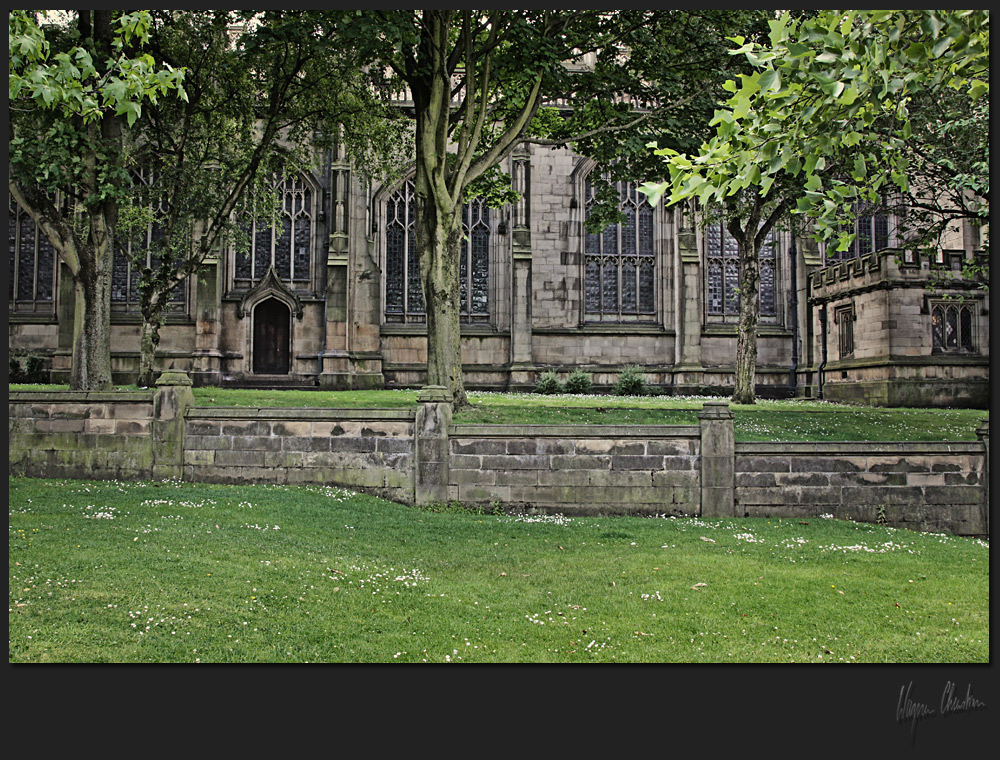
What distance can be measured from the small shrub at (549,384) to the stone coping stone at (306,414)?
14471 mm

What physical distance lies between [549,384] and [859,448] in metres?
15.2

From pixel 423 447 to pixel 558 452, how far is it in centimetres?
221

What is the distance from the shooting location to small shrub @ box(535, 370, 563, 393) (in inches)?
1037

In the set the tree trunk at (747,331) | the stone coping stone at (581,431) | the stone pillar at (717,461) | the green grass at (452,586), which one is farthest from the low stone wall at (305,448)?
the tree trunk at (747,331)

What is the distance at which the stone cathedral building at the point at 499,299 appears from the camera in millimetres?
27438

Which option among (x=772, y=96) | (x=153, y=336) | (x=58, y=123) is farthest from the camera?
(x=153, y=336)

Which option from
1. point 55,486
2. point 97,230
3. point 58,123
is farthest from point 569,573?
point 97,230

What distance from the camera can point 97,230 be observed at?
14.9 meters

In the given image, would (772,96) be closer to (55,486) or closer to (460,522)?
(460,522)

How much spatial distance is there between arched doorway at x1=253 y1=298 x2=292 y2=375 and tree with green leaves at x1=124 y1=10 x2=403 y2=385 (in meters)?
6.03

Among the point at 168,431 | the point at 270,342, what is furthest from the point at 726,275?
the point at 168,431

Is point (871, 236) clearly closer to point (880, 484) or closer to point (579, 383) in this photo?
point (579, 383)

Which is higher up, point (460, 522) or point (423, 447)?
point (423, 447)

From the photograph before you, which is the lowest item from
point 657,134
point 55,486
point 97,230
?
point 55,486
